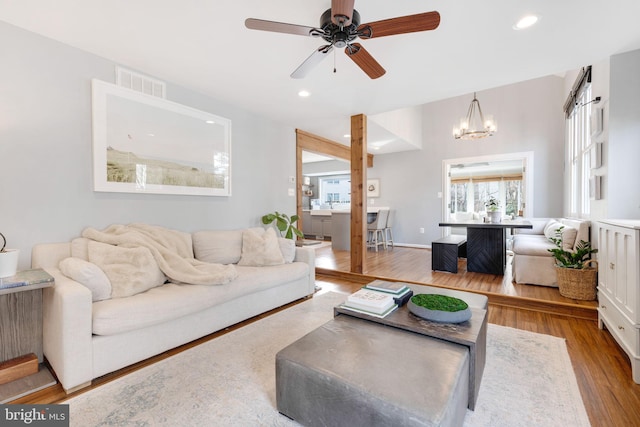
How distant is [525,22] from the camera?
198 centimetres

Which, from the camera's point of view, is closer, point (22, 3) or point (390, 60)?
point (22, 3)

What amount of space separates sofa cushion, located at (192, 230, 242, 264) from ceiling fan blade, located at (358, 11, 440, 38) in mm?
2312

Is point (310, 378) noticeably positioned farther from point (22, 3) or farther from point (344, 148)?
point (344, 148)

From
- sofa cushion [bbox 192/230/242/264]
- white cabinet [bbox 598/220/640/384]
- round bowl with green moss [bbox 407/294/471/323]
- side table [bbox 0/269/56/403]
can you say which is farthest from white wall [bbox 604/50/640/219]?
side table [bbox 0/269/56/403]

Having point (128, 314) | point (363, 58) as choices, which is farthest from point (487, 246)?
point (128, 314)

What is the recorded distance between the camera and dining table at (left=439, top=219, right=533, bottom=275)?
3.94 m

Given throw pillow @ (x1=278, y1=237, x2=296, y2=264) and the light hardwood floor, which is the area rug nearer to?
the light hardwood floor

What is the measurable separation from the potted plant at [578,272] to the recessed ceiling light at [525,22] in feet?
7.42

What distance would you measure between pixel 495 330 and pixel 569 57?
8.19ft

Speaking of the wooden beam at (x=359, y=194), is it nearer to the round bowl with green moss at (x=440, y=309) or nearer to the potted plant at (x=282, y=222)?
the potted plant at (x=282, y=222)

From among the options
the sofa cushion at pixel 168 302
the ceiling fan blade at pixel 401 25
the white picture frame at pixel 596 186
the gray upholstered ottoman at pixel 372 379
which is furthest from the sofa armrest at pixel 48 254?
the white picture frame at pixel 596 186

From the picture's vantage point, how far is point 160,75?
275 cm

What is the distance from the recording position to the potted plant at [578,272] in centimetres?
279

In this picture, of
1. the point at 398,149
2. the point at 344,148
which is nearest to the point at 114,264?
A: the point at 344,148
